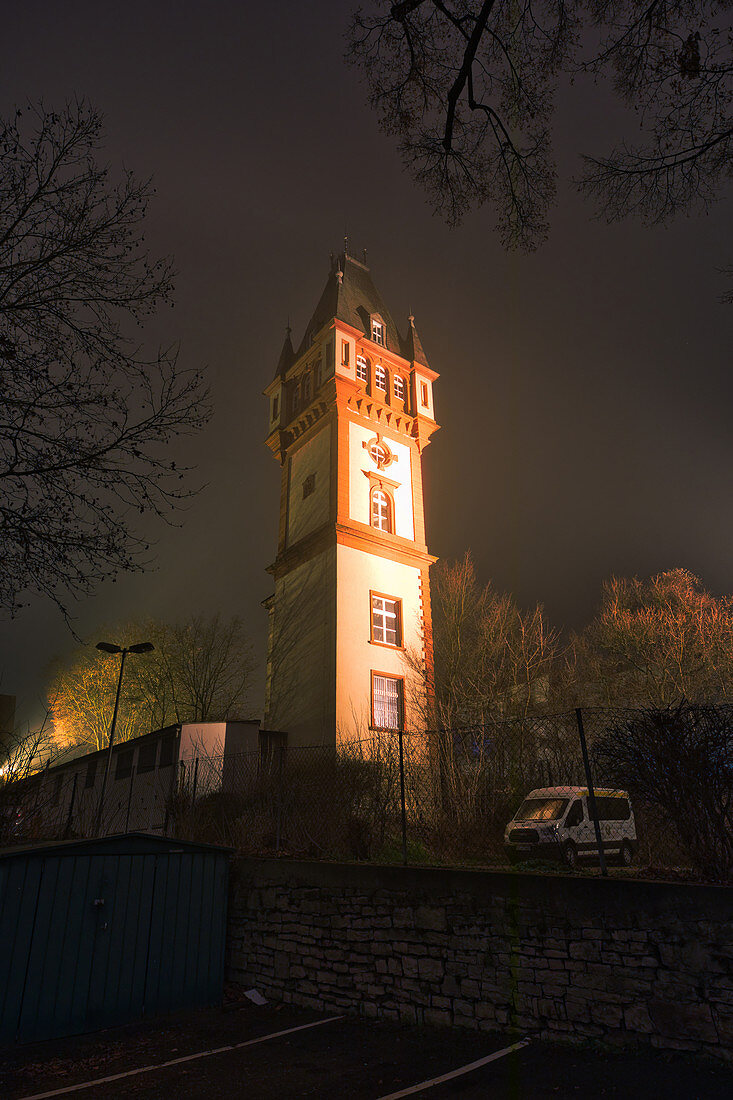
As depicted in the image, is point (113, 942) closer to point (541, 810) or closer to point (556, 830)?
point (556, 830)

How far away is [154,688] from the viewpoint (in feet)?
114

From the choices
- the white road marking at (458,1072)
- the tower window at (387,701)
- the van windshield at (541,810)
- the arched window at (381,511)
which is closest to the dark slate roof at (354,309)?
the arched window at (381,511)

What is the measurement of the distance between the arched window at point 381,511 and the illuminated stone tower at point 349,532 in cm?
7

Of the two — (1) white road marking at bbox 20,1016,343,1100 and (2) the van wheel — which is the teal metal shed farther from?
(2) the van wheel

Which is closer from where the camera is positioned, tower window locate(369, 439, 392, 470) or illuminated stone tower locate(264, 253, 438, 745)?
illuminated stone tower locate(264, 253, 438, 745)

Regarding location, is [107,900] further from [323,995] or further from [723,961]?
[723,961]

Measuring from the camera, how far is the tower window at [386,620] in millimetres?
24467

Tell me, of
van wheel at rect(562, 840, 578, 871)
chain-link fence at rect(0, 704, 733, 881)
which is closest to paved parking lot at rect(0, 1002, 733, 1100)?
chain-link fence at rect(0, 704, 733, 881)

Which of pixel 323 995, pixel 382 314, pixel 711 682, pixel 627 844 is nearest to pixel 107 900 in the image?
pixel 323 995

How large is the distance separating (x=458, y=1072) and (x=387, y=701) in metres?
17.2

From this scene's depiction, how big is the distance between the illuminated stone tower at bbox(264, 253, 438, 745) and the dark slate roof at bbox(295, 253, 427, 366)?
141 millimetres

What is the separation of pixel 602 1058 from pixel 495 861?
16.6ft

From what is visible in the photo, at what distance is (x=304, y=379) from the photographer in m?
31.9

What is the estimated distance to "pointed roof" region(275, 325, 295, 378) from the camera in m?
33.8
